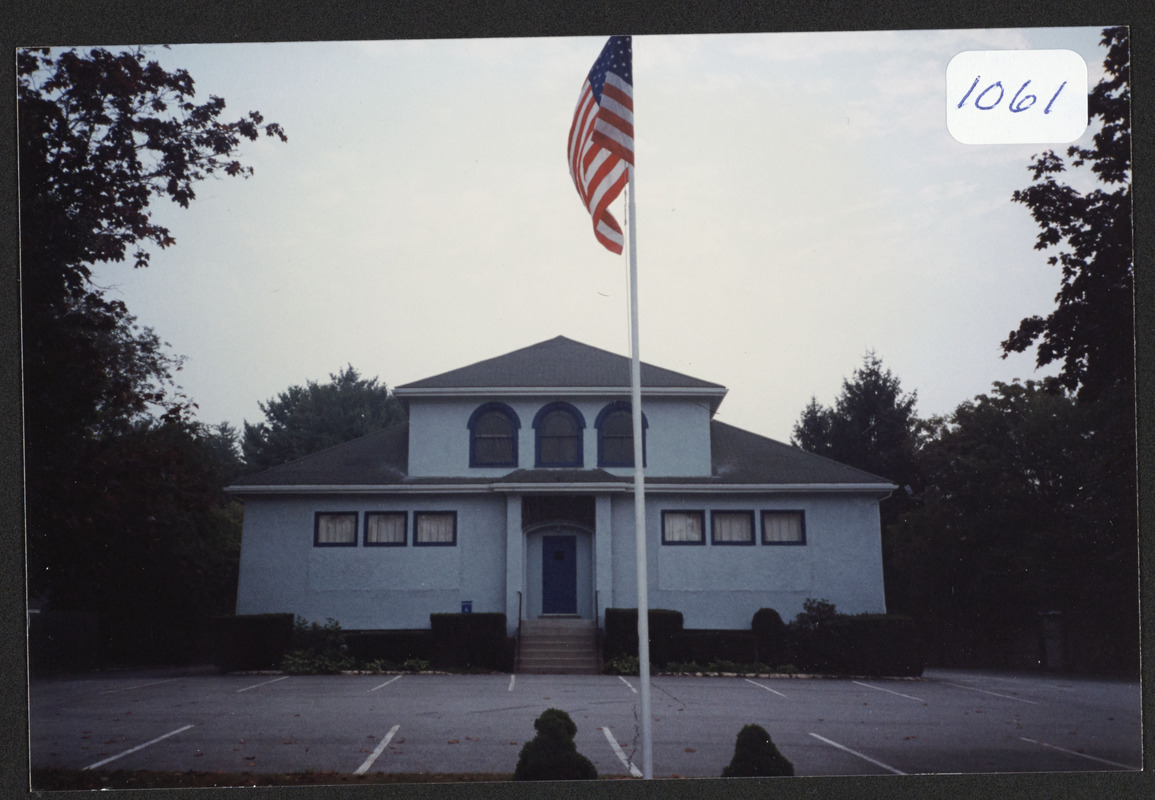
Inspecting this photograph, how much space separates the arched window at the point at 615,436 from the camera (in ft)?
41.7

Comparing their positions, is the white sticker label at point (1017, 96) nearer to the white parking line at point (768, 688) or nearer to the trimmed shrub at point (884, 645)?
the trimmed shrub at point (884, 645)

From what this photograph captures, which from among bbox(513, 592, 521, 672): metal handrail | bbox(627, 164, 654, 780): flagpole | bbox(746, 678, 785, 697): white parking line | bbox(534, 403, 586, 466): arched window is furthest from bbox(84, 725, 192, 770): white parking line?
bbox(746, 678, 785, 697): white parking line

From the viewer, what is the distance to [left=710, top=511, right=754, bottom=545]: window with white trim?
36.0 feet

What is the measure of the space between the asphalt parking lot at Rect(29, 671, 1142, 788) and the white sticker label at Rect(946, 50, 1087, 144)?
4887 mm

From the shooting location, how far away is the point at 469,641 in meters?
10.5

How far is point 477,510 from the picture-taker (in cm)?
1146

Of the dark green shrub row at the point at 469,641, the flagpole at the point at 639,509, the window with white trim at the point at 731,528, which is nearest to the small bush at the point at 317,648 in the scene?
the dark green shrub row at the point at 469,641

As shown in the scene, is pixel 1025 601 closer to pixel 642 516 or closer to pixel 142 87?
pixel 642 516

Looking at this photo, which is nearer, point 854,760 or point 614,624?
point 854,760

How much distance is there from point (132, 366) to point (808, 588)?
787 centimetres

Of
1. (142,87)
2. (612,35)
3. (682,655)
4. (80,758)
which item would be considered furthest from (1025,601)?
(142,87)

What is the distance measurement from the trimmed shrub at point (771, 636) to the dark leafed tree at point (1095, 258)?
3994 mm

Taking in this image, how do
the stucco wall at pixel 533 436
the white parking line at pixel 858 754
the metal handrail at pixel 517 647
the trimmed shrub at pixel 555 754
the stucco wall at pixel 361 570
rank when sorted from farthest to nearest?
the stucco wall at pixel 533 436 < the metal handrail at pixel 517 647 < the stucco wall at pixel 361 570 < the white parking line at pixel 858 754 < the trimmed shrub at pixel 555 754

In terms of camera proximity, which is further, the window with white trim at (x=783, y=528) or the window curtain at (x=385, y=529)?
the window with white trim at (x=783, y=528)
